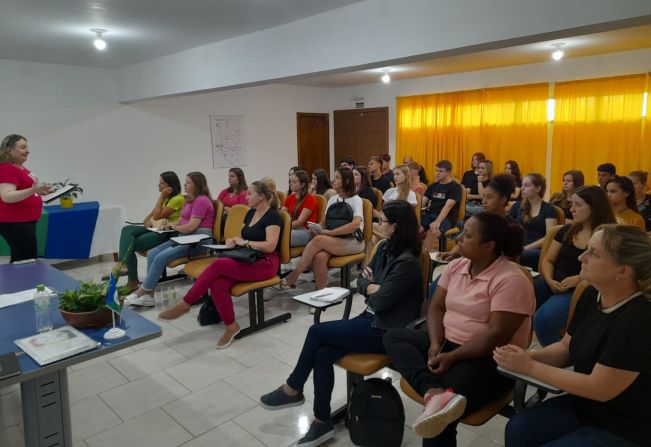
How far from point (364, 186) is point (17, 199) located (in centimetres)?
331

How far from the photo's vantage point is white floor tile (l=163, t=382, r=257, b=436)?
94.4 inches

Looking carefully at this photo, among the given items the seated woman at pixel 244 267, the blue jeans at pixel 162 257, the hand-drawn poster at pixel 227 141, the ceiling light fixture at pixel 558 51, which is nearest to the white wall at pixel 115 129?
the hand-drawn poster at pixel 227 141

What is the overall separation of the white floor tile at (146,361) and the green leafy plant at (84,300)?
1148 mm

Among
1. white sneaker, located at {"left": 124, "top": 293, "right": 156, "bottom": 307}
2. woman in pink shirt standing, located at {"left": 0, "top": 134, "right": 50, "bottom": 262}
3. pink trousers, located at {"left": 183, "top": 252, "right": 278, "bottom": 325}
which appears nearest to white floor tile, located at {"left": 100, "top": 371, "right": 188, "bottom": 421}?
pink trousers, located at {"left": 183, "top": 252, "right": 278, "bottom": 325}

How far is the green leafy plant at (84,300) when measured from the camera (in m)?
1.91

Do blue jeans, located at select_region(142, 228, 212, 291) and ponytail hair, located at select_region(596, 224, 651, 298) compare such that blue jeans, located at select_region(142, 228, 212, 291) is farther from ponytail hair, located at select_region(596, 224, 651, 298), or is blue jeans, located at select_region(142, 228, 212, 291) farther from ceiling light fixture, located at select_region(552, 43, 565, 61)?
ceiling light fixture, located at select_region(552, 43, 565, 61)

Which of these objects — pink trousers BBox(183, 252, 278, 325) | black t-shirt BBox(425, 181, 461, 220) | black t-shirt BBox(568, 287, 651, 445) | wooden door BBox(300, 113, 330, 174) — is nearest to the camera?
black t-shirt BBox(568, 287, 651, 445)

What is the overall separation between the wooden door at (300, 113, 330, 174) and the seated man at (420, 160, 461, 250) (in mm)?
4569

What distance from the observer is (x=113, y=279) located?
1.86 meters

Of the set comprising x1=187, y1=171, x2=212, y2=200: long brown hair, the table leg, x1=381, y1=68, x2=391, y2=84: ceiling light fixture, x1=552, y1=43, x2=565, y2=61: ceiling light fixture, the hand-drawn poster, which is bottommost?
the table leg

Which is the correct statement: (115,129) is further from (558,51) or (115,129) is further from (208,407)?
(558,51)

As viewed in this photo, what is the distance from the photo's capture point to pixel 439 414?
5.31 ft

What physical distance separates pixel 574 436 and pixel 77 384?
2678 millimetres

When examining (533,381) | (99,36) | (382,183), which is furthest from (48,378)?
(382,183)
